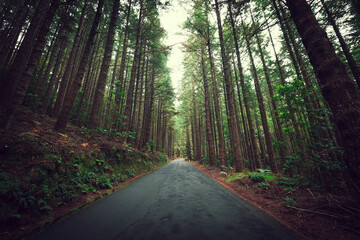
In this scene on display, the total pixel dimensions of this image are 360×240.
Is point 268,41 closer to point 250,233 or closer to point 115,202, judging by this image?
point 250,233

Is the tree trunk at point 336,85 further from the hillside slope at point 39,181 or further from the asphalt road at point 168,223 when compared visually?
the hillside slope at point 39,181

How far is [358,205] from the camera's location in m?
2.40

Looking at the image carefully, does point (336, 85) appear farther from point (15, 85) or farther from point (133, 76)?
point (133, 76)

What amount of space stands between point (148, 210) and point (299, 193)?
421 cm

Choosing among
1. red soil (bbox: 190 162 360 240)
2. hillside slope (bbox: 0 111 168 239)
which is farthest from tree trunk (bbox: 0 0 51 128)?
red soil (bbox: 190 162 360 240)

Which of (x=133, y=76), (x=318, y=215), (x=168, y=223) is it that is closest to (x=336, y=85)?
(x=318, y=215)

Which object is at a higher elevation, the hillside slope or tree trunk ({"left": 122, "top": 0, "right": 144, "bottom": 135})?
tree trunk ({"left": 122, "top": 0, "right": 144, "bottom": 135})

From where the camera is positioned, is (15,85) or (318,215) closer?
(318,215)

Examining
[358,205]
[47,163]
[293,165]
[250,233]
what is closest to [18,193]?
[47,163]

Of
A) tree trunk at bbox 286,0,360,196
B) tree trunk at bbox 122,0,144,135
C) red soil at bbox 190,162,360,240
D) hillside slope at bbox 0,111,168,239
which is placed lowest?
red soil at bbox 190,162,360,240

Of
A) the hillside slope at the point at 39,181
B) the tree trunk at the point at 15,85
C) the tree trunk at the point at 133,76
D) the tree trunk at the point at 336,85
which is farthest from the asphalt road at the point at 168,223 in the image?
the tree trunk at the point at 133,76

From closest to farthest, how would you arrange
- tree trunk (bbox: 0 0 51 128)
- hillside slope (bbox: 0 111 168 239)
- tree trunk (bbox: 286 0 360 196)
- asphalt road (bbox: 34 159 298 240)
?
asphalt road (bbox: 34 159 298 240) → tree trunk (bbox: 286 0 360 196) → hillside slope (bbox: 0 111 168 239) → tree trunk (bbox: 0 0 51 128)

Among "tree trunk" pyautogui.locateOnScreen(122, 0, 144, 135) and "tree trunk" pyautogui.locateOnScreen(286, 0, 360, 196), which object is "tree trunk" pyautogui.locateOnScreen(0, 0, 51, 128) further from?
"tree trunk" pyautogui.locateOnScreen(286, 0, 360, 196)

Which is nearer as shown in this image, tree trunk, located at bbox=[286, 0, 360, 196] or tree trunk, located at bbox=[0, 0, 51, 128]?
tree trunk, located at bbox=[286, 0, 360, 196]
